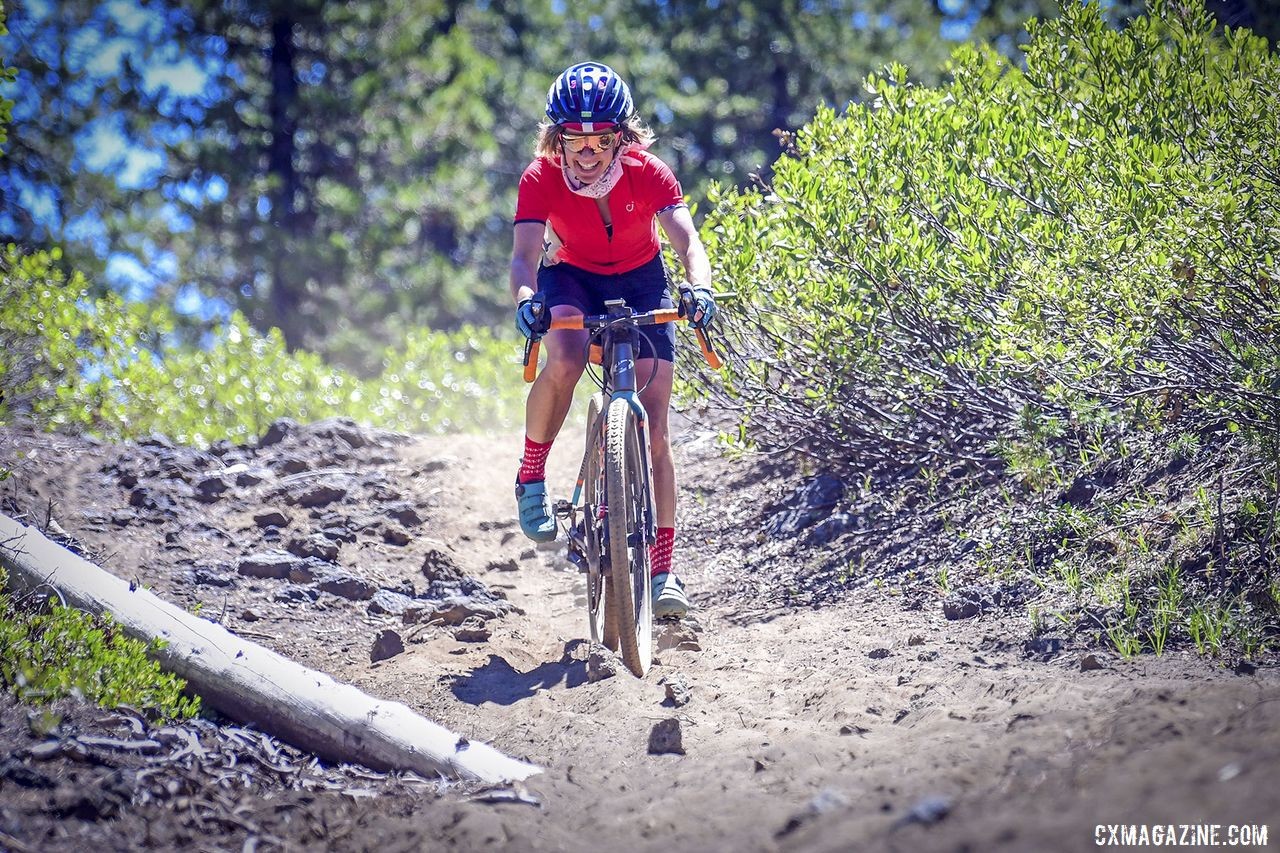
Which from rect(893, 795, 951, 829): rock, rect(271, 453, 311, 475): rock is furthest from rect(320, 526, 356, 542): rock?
rect(893, 795, 951, 829): rock

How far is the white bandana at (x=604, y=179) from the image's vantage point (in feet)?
16.7

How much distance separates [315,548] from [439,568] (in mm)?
718

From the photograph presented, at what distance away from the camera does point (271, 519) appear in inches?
271

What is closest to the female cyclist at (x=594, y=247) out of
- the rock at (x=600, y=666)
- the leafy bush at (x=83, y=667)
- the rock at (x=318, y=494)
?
the rock at (x=600, y=666)

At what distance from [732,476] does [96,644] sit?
4751mm

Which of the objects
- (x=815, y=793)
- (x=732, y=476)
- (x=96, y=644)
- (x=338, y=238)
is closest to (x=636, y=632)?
(x=815, y=793)

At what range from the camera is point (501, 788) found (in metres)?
3.63

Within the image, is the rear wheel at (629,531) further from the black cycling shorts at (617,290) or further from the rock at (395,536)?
the rock at (395,536)

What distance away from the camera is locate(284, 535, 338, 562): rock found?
648 cm

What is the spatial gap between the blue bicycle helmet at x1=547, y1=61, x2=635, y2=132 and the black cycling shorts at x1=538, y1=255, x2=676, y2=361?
0.69 metres

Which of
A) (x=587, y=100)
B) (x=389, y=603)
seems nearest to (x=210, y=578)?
(x=389, y=603)

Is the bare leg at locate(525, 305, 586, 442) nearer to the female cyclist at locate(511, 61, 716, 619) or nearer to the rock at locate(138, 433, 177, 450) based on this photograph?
the female cyclist at locate(511, 61, 716, 619)

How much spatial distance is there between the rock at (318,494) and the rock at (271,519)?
0.42m

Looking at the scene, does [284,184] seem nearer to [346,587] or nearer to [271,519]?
[271,519]
